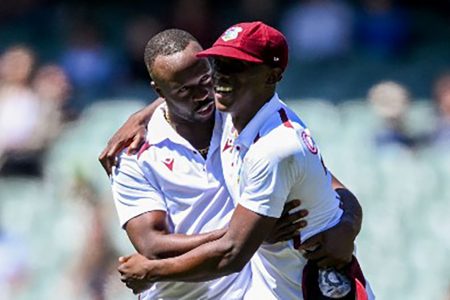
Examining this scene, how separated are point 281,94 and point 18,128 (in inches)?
76.9

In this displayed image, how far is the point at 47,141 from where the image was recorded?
34.5 feet

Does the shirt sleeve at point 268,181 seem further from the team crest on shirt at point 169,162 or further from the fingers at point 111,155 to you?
the fingers at point 111,155

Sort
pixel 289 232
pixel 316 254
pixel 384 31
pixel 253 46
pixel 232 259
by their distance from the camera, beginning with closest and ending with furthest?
pixel 253 46 → pixel 232 259 → pixel 289 232 → pixel 316 254 → pixel 384 31

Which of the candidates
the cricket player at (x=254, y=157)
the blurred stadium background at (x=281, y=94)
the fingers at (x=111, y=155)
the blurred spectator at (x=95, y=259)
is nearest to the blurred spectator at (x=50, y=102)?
the blurred stadium background at (x=281, y=94)

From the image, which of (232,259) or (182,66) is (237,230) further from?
(182,66)

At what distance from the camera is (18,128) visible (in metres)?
10.4

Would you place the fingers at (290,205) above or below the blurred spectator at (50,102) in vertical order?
above

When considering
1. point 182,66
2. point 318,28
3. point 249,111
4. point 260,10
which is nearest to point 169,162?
point 182,66

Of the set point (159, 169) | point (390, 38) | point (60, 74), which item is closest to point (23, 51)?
point (60, 74)

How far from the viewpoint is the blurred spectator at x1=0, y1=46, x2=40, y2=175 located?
1041 centimetres

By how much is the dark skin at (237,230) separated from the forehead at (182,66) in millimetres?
246

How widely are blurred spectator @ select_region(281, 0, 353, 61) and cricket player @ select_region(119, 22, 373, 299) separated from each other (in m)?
5.00

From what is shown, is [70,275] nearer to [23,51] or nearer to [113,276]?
[113,276]

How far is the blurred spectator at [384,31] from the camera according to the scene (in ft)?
34.7
